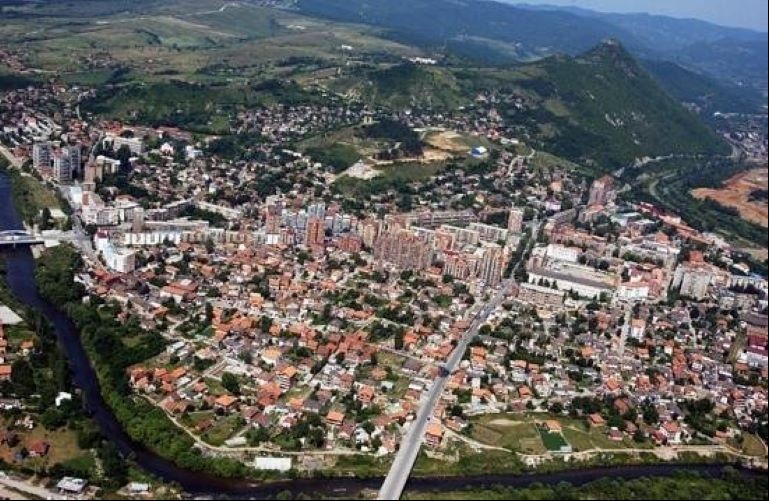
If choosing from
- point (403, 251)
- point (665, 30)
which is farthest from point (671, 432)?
point (665, 30)

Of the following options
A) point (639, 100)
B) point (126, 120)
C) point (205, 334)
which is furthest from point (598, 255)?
point (639, 100)

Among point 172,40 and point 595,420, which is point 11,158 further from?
point 172,40

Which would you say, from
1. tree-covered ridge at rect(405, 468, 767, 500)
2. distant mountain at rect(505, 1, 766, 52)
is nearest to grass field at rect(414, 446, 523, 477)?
tree-covered ridge at rect(405, 468, 767, 500)

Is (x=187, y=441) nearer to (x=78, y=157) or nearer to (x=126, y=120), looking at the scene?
(x=78, y=157)

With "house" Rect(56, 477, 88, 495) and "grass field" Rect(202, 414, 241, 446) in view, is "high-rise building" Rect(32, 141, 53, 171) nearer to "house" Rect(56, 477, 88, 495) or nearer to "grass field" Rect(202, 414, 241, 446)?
"grass field" Rect(202, 414, 241, 446)

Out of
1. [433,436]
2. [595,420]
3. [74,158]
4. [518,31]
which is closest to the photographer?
[433,436]

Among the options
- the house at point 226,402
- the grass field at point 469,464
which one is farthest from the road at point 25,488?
the grass field at point 469,464
